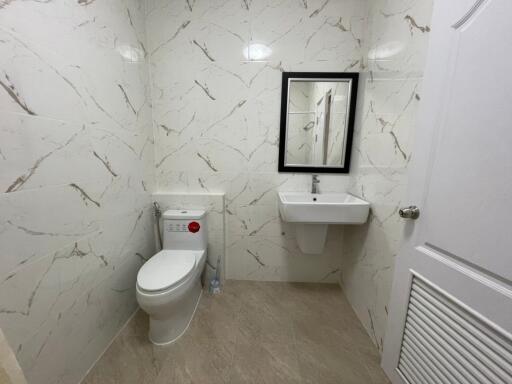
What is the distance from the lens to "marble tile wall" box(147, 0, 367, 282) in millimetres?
1509

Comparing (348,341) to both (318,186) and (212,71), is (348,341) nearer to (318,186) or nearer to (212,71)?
(318,186)

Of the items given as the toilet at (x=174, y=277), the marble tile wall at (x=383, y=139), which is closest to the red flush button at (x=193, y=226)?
the toilet at (x=174, y=277)

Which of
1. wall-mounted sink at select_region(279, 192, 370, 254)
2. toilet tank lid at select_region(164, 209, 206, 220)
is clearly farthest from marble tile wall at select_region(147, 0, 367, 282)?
wall-mounted sink at select_region(279, 192, 370, 254)

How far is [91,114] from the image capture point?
1073mm

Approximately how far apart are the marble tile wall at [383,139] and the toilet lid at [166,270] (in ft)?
3.90

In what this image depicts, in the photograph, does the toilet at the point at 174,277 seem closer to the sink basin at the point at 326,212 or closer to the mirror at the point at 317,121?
the sink basin at the point at 326,212

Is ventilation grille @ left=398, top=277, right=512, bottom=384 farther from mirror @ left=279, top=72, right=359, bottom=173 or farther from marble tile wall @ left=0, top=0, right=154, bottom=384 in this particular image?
marble tile wall @ left=0, top=0, right=154, bottom=384

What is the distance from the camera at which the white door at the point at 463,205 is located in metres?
0.57

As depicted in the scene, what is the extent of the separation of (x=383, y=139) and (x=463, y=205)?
663 millimetres

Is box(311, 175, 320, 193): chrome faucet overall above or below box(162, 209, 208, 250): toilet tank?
above

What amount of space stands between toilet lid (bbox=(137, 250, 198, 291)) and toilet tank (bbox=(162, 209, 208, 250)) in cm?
7

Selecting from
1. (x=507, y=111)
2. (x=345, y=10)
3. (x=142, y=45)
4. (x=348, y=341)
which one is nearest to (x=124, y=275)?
(x=348, y=341)

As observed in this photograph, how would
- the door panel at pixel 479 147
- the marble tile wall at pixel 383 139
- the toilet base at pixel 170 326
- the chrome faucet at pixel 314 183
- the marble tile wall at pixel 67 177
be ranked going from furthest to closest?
the chrome faucet at pixel 314 183
the toilet base at pixel 170 326
the marble tile wall at pixel 383 139
the marble tile wall at pixel 67 177
the door panel at pixel 479 147

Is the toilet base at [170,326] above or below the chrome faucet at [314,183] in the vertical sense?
below
